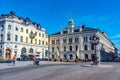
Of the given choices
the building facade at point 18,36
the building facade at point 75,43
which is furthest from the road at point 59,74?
the building facade at point 75,43

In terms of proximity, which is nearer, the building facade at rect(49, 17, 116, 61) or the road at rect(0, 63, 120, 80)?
the road at rect(0, 63, 120, 80)

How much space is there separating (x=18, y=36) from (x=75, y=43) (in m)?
Answer: 23.2

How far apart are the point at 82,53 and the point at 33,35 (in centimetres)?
2091

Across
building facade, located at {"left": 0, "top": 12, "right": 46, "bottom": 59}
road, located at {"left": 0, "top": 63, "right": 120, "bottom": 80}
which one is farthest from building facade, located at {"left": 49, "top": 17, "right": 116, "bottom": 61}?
road, located at {"left": 0, "top": 63, "right": 120, "bottom": 80}

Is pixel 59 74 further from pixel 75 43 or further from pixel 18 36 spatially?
pixel 75 43

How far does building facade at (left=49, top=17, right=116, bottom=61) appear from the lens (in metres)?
60.4

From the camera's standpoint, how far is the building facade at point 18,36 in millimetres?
51812

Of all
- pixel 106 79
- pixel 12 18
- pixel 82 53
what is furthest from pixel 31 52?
pixel 106 79

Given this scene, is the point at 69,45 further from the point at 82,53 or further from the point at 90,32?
the point at 90,32

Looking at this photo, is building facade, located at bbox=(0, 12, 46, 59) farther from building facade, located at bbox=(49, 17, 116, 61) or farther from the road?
the road

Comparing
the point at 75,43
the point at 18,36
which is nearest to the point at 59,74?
the point at 18,36

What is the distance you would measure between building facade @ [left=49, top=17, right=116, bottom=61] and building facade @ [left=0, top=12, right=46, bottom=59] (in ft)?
24.6

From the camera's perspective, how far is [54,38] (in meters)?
71.1

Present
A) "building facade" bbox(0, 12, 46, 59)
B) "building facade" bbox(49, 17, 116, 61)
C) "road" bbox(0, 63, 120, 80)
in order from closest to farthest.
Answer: "road" bbox(0, 63, 120, 80)
"building facade" bbox(0, 12, 46, 59)
"building facade" bbox(49, 17, 116, 61)
